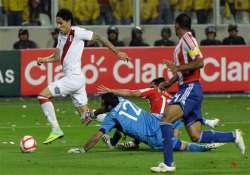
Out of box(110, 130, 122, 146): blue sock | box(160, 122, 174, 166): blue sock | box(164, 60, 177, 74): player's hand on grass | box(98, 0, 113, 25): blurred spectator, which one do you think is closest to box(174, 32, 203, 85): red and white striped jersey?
box(164, 60, 177, 74): player's hand on grass

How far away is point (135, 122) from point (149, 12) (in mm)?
15537

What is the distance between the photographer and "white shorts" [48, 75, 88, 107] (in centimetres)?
1772

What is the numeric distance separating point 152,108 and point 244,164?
292 cm

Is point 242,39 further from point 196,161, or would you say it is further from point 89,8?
point 196,161

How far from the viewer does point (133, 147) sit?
16.6 meters

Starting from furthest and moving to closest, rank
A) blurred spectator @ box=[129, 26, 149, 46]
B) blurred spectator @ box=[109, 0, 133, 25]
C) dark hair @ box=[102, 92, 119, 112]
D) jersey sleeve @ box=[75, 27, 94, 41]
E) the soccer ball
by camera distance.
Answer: blurred spectator @ box=[109, 0, 133, 25]
blurred spectator @ box=[129, 26, 149, 46]
jersey sleeve @ box=[75, 27, 94, 41]
dark hair @ box=[102, 92, 119, 112]
the soccer ball

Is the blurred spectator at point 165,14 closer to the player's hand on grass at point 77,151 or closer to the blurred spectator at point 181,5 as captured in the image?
the blurred spectator at point 181,5

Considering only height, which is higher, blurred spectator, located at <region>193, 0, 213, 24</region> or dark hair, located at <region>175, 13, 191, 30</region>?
dark hair, located at <region>175, 13, 191, 30</region>

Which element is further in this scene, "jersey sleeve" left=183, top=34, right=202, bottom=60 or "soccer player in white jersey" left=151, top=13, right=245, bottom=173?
"jersey sleeve" left=183, top=34, right=202, bottom=60

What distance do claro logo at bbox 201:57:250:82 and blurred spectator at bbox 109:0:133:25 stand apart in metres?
4.88

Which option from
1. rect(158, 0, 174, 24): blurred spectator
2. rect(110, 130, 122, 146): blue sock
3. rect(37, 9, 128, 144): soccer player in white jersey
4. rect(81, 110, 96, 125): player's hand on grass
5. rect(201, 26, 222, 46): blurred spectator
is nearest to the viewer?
rect(110, 130, 122, 146): blue sock

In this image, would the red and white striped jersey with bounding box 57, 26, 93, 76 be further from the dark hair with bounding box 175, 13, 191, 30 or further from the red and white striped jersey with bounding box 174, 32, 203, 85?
the dark hair with bounding box 175, 13, 191, 30

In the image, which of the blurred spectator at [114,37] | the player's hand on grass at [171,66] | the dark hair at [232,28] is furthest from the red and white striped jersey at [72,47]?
the dark hair at [232,28]

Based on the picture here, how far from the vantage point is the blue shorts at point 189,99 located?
14.1 m
